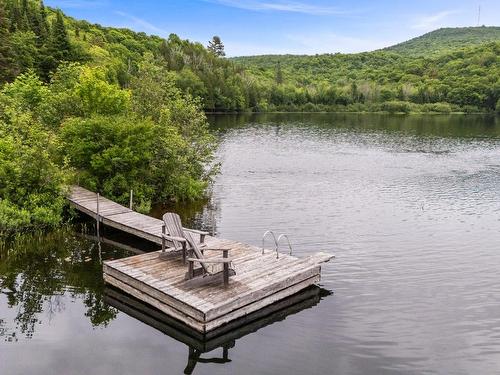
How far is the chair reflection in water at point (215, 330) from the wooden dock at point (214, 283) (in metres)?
0.17

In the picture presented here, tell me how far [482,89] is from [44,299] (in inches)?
5875

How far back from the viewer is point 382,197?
3016 cm

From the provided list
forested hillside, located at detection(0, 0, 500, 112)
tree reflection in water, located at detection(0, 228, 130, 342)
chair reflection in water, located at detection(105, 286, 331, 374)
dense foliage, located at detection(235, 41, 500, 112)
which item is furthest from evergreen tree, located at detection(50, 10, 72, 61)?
dense foliage, located at detection(235, 41, 500, 112)

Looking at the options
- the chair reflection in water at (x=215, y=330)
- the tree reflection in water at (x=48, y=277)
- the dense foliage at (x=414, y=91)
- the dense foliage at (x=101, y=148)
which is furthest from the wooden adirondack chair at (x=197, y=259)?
the dense foliage at (x=414, y=91)

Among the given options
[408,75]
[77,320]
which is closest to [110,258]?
[77,320]

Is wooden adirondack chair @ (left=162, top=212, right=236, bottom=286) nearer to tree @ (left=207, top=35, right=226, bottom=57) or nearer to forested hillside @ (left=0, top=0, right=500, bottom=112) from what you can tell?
forested hillside @ (left=0, top=0, right=500, bottom=112)

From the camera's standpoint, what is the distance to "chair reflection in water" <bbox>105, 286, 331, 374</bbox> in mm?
11555

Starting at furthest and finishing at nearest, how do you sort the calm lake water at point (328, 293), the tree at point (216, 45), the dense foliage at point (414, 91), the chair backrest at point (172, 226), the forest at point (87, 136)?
the tree at point (216, 45)
the dense foliage at point (414, 91)
the forest at point (87, 136)
the chair backrest at point (172, 226)
the calm lake water at point (328, 293)

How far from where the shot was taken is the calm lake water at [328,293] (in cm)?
1112

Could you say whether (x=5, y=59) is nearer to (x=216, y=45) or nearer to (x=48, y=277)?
(x=48, y=277)

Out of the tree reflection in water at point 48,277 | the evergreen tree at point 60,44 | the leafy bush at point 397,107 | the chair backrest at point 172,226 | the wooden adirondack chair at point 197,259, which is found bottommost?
the tree reflection in water at point 48,277

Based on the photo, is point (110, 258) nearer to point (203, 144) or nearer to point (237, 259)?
point (237, 259)

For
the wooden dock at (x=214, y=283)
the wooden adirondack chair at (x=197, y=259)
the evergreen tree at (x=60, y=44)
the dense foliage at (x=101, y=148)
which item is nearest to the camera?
the wooden dock at (x=214, y=283)

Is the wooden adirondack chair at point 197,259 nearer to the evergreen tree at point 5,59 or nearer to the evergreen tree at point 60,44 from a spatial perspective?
the evergreen tree at point 5,59
